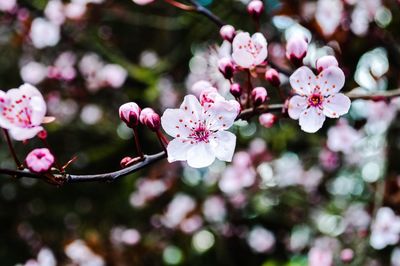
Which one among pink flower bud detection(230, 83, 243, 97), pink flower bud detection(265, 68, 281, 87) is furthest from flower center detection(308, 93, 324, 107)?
pink flower bud detection(230, 83, 243, 97)

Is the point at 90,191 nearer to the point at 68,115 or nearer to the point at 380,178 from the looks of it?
the point at 68,115

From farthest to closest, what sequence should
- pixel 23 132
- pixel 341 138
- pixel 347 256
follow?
pixel 341 138 < pixel 347 256 < pixel 23 132

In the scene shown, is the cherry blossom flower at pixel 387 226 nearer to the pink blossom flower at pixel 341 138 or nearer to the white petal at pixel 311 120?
the pink blossom flower at pixel 341 138

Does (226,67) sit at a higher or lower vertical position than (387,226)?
higher

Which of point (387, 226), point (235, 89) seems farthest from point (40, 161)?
point (387, 226)

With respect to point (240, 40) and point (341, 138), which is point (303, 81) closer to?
point (240, 40)

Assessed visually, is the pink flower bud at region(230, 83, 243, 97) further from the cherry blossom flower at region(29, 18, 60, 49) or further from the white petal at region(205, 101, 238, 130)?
the cherry blossom flower at region(29, 18, 60, 49)

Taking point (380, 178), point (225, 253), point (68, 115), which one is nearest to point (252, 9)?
point (380, 178)
